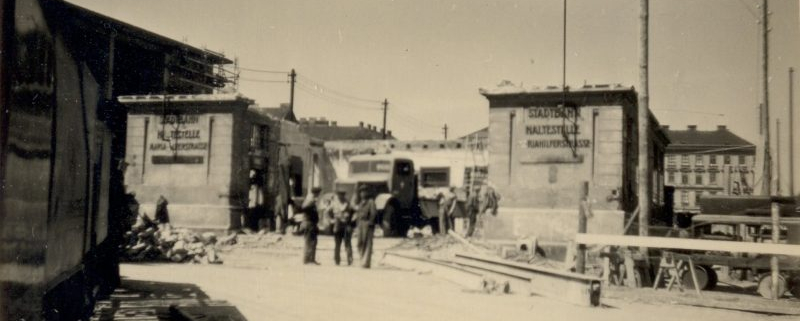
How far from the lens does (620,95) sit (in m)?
18.5

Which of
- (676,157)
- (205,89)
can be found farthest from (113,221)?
(676,157)

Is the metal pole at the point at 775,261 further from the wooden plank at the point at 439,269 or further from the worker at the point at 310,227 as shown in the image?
the worker at the point at 310,227

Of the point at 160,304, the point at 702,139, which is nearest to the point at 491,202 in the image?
the point at 160,304

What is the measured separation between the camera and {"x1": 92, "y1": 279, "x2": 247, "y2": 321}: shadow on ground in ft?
17.4

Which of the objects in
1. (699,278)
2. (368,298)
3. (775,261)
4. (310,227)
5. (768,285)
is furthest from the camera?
(310,227)

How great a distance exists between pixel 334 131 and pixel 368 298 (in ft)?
186

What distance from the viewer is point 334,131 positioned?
216 ft

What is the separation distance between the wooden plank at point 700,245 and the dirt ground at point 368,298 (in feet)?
2.81

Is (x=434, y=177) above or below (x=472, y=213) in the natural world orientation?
above

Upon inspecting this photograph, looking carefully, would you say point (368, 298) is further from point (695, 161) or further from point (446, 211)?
point (695, 161)

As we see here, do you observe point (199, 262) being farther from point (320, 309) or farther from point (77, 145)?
point (77, 145)

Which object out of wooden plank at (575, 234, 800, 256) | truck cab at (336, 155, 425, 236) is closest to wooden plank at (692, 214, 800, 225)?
wooden plank at (575, 234, 800, 256)

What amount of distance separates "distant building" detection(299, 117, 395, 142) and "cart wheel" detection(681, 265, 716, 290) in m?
51.3

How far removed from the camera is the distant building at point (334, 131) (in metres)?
64.2
